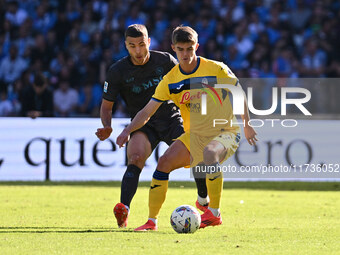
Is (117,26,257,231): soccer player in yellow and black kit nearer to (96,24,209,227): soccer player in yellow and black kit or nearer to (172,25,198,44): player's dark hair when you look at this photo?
(172,25,198,44): player's dark hair

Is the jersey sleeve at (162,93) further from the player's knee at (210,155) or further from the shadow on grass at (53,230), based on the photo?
the shadow on grass at (53,230)

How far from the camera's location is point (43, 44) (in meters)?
18.4

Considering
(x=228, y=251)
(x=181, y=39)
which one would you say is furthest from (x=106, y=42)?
(x=228, y=251)

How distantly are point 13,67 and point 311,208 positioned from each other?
33.5 ft

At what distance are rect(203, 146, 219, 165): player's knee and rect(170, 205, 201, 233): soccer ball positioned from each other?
0.54 metres

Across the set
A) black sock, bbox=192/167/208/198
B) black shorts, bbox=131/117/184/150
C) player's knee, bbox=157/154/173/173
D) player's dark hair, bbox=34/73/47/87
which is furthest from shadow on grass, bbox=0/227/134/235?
player's dark hair, bbox=34/73/47/87

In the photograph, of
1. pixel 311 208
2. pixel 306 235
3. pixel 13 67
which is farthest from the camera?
pixel 13 67

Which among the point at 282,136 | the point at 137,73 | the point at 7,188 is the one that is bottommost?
the point at 7,188

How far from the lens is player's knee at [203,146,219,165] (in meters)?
7.43

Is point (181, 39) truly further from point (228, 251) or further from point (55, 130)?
point (55, 130)

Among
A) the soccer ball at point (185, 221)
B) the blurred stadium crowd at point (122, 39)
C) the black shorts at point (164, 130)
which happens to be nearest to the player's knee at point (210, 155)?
the soccer ball at point (185, 221)

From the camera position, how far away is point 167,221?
27.7 feet

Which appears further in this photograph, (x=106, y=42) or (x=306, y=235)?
(x=106, y=42)

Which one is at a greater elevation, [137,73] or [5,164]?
[137,73]
